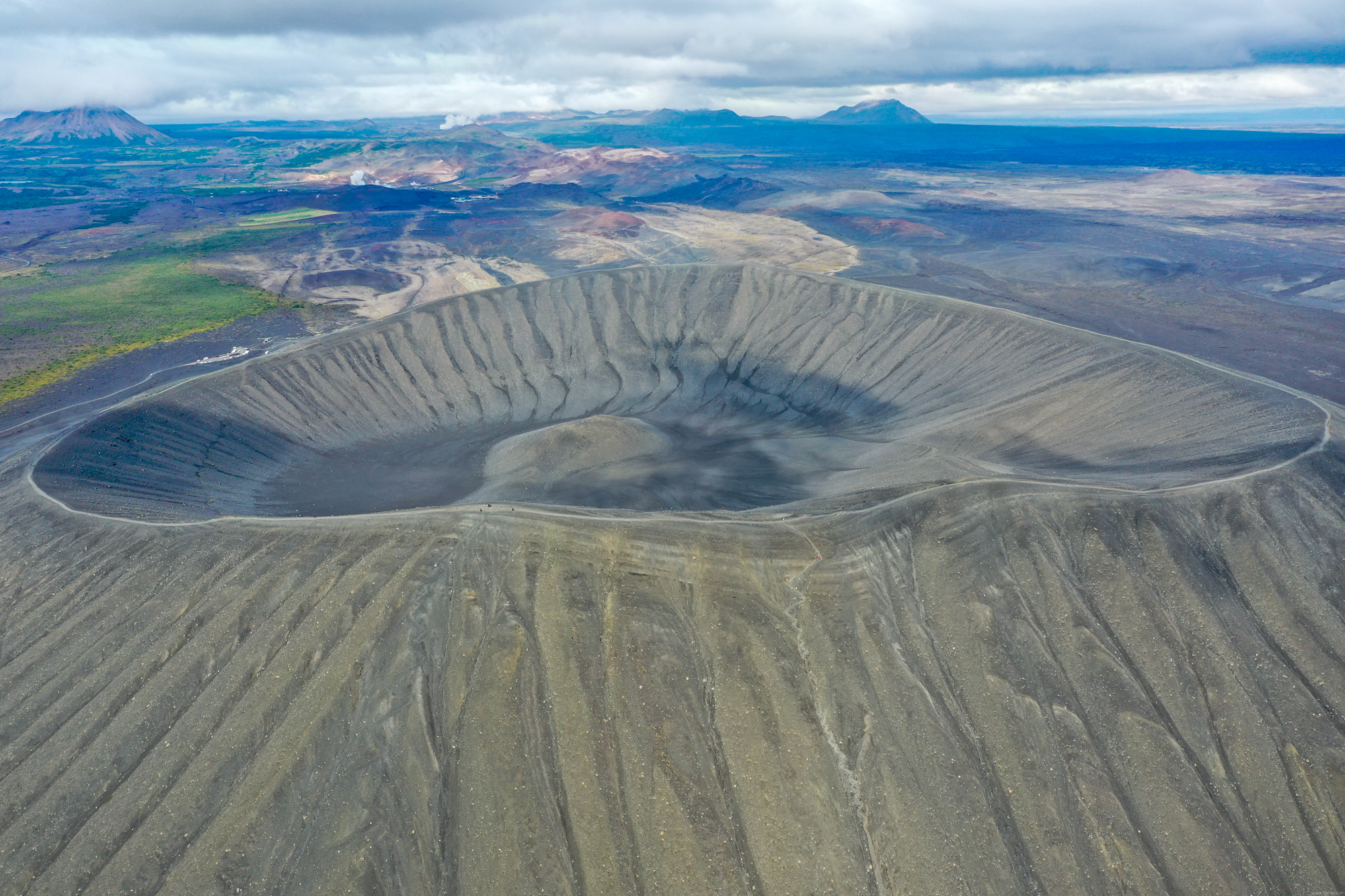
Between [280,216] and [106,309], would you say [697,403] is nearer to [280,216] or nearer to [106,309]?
[106,309]

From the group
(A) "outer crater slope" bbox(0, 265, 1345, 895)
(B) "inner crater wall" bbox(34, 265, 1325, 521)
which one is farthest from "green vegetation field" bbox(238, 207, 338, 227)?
(A) "outer crater slope" bbox(0, 265, 1345, 895)

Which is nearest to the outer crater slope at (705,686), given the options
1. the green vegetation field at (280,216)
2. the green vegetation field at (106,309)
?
the green vegetation field at (106,309)

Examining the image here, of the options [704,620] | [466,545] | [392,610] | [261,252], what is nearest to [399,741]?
[392,610]

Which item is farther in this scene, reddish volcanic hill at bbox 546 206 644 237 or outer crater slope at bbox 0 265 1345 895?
reddish volcanic hill at bbox 546 206 644 237

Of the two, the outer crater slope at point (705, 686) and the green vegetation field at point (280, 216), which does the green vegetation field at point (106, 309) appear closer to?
the green vegetation field at point (280, 216)

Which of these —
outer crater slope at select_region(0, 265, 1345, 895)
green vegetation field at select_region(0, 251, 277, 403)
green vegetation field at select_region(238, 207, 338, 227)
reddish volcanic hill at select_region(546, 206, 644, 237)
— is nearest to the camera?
outer crater slope at select_region(0, 265, 1345, 895)

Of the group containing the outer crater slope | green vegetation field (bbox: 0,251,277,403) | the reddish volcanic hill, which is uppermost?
the reddish volcanic hill

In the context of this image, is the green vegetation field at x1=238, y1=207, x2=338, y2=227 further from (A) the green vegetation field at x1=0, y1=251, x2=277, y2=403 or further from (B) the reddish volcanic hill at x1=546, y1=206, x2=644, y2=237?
(B) the reddish volcanic hill at x1=546, y1=206, x2=644, y2=237
